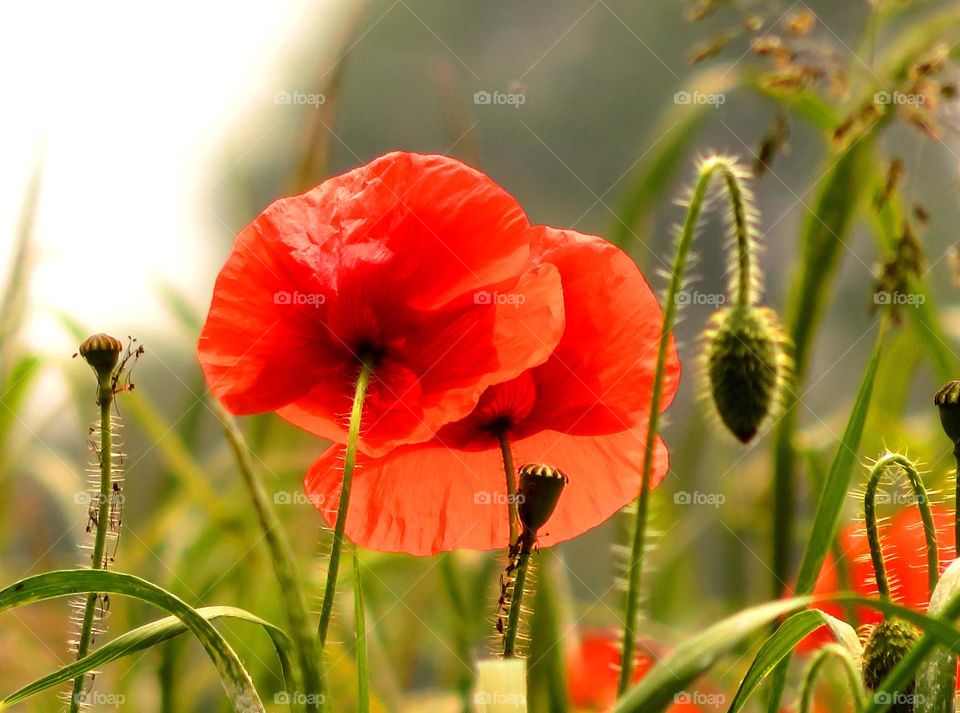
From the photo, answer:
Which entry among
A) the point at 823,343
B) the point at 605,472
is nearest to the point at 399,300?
the point at 605,472

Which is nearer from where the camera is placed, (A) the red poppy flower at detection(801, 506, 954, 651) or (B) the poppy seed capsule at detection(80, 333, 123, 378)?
(B) the poppy seed capsule at detection(80, 333, 123, 378)

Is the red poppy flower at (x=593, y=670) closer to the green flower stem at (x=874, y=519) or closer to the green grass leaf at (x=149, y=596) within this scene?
the green flower stem at (x=874, y=519)

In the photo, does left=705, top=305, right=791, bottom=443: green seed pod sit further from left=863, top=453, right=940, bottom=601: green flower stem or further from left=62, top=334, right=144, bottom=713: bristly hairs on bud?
left=62, top=334, right=144, bottom=713: bristly hairs on bud

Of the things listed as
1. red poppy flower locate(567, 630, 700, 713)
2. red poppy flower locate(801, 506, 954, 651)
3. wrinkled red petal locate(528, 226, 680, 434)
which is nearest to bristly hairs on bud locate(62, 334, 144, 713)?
wrinkled red petal locate(528, 226, 680, 434)

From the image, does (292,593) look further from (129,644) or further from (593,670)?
(593,670)

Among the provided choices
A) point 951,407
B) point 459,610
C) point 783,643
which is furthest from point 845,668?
point 459,610

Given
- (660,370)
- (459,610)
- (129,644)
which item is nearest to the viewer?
(129,644)
